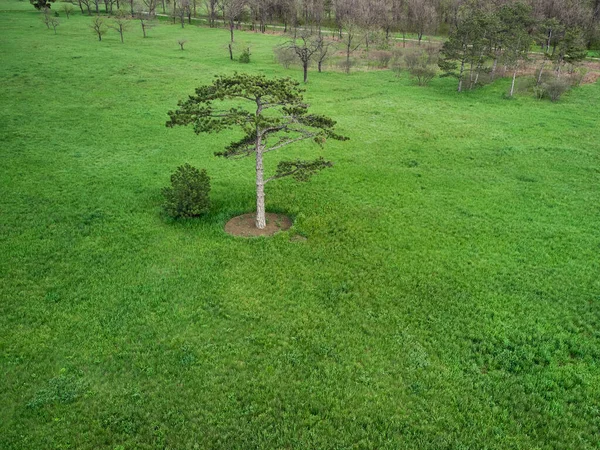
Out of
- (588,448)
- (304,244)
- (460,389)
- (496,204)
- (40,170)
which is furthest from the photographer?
(40,170)

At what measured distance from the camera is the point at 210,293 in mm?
17125

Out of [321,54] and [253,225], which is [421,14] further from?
[253,225]

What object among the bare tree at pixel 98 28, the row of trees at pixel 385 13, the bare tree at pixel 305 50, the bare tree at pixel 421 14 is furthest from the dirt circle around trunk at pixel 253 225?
the bare tree at pixel 421 14

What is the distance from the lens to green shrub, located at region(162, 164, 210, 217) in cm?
2195

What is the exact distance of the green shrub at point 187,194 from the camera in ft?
72.0

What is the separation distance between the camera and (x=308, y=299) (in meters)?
17.0

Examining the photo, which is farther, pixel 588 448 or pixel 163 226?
pixel 163 226

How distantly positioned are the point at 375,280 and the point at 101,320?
439 inches

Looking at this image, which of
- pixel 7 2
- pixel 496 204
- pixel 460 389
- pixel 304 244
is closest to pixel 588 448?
pixel 460 389

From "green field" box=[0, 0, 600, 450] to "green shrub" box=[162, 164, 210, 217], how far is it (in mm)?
806

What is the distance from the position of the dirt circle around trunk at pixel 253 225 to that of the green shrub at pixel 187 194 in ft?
6.32

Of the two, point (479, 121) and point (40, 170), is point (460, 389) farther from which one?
point (479, 121)

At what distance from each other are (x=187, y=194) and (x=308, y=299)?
943 cm

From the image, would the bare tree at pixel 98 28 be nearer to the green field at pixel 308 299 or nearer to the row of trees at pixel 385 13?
the row of trees at pixel 385 13
